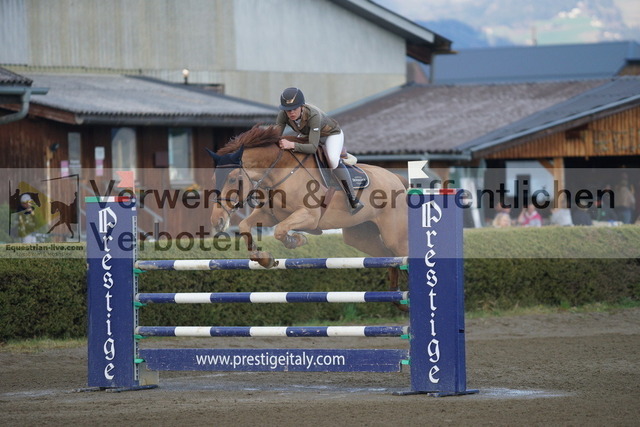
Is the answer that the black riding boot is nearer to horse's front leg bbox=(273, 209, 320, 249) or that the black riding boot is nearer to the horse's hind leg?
horse's front leg bbox=(273, 209, 320, 249)

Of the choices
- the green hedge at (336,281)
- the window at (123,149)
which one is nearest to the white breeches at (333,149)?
the green hedge at (336,281)

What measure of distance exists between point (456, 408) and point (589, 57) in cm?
3926

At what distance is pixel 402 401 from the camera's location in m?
7.20

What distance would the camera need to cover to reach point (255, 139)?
26.7ft

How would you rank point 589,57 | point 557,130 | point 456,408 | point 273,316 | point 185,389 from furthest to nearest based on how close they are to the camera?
point 589,57 < point 557,130 < point 273,316 < point 185,389 < point 456,408

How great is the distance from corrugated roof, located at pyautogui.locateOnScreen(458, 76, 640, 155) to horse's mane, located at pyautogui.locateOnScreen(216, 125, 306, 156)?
1203 centimetres

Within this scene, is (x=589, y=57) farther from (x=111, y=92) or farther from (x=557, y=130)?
(x=111, y=92)

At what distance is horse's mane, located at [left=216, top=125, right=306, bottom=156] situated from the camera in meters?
8.10

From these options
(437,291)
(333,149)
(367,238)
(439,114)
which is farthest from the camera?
(439,114)

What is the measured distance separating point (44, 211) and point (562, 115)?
10.8m

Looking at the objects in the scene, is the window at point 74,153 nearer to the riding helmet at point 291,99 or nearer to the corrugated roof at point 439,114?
the corrugated roof at point 439,114

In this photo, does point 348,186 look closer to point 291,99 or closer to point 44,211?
point 291,99

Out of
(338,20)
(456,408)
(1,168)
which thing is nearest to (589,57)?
(338,20)

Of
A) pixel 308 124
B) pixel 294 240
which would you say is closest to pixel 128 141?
pixel 308 124
